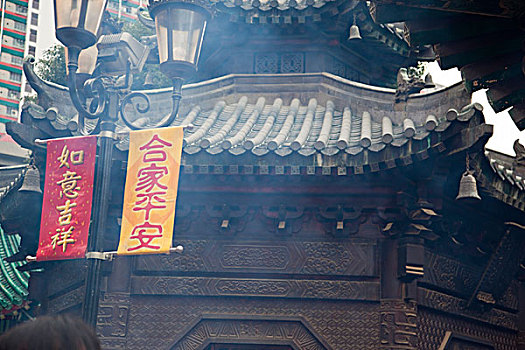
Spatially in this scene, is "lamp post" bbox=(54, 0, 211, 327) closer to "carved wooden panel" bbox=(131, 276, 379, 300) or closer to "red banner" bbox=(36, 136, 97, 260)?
"red banner" bbox=(36, 136, 97, 260)

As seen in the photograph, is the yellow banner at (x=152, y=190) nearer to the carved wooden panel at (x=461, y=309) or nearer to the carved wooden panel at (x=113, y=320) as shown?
the carved wooden panel at (x=113, y=320)

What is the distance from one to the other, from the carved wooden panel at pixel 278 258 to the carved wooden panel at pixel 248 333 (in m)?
0.60

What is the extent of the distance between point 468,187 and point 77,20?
443cm

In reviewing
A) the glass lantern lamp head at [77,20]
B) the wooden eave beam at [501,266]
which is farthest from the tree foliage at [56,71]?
the glass lantern lamp head at [77,20]

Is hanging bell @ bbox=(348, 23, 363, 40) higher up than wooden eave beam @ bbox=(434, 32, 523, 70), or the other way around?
hanging bell @ bbox=(348, 23, 363, 40)

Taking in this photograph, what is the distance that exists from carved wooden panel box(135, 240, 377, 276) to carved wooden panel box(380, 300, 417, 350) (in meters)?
0.45

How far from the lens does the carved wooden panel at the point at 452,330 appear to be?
908cm

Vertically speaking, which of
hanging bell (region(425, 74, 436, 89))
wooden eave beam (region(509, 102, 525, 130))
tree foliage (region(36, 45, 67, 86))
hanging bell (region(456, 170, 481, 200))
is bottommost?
hanging bell (region(456, 170, 481, 200))

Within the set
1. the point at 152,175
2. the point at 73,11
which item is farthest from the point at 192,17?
the point at 152,175

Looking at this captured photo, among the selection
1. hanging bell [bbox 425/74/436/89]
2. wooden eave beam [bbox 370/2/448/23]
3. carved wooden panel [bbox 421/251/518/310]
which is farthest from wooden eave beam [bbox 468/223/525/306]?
wooden eave beam [bbox 370/2/448/23]

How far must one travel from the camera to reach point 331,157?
859 centimetres

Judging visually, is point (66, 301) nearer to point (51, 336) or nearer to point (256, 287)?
point (256, 287)

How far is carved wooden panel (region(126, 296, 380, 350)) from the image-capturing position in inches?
352

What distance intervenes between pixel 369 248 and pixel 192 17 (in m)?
4.08
